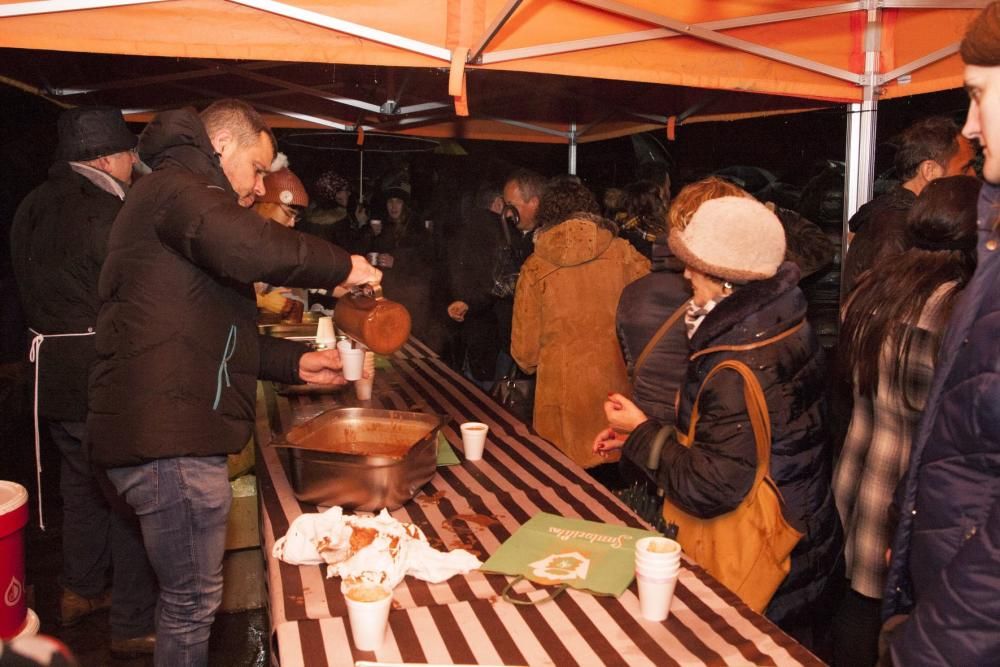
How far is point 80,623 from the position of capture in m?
3.57

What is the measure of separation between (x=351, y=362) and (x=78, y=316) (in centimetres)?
125

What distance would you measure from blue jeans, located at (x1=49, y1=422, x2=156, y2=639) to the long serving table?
3.58ft

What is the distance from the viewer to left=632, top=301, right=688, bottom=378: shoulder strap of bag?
2.86 m

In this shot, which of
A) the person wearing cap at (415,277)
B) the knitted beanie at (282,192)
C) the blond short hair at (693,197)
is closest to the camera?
the blond short hair at (693,197)

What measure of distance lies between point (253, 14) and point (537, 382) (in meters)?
2.06

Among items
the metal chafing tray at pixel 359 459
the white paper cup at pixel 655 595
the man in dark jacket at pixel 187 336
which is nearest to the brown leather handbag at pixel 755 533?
the white paper cup at pixel 655 595

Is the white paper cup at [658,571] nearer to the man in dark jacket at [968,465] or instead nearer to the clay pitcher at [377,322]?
the man in dark jacket at [968,465]

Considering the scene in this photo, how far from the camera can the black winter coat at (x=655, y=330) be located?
116 inches

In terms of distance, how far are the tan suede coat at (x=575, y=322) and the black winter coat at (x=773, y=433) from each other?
165 centimetres

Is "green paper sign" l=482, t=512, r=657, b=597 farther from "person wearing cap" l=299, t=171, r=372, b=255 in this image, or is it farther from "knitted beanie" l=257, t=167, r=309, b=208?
"person wearing cap" l=299, t=171, r=372, b=255

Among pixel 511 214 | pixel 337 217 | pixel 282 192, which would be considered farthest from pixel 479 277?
pixel 337 217

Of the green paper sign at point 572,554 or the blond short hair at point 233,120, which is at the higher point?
the blond short hair at point 233,120

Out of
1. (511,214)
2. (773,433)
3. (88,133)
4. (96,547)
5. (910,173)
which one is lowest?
(96,547)

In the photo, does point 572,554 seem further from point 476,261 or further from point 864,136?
point 476,261
